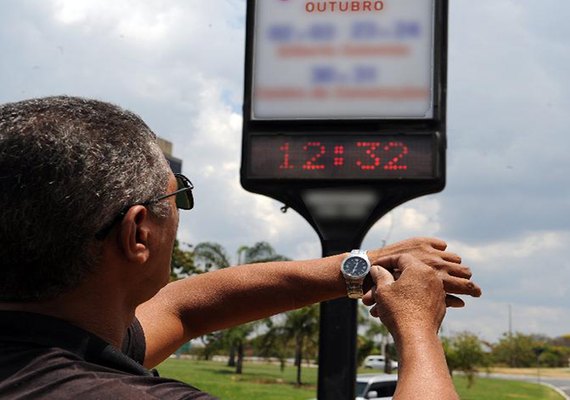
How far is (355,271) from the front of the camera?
1854 mm

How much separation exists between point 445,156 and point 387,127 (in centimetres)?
43

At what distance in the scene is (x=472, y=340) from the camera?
97.2 feet

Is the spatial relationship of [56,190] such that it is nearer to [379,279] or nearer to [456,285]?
[379,279]

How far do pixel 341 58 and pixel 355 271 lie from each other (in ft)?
13.5

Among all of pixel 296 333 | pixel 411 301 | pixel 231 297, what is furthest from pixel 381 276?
pixel 296 333

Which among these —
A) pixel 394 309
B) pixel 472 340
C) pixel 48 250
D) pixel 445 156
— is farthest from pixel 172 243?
pixel 472 340

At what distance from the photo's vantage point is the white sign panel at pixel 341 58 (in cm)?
564

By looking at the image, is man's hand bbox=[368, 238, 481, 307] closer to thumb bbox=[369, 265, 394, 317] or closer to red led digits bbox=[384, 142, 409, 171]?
thumb bbox=[369, 265, 394, 317]

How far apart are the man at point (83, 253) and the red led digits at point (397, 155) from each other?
3.86 meters

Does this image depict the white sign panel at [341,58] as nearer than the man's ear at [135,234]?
No

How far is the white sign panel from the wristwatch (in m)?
3.74

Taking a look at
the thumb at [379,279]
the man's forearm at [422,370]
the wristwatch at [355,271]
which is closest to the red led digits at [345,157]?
the wristwatch at [355,271]

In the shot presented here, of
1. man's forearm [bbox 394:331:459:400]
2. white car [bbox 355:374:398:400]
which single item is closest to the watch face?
man's forearm [bbox 394:331:459:400]

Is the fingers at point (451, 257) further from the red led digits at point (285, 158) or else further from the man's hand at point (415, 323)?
the red led digits at point (285, 158)
